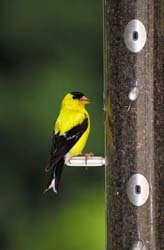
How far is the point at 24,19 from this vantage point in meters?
8.46

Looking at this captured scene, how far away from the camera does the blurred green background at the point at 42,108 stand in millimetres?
8055

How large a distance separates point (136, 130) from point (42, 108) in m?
3.07

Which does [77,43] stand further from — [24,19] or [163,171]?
[163,171]

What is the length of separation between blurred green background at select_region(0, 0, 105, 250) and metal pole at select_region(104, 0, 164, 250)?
2.67 metres

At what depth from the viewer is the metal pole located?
5043 millimetres

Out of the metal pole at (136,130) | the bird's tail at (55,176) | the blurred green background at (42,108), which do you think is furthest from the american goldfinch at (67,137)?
the blurred green background at (42,108)

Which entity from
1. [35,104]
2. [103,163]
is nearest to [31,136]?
[35,104]

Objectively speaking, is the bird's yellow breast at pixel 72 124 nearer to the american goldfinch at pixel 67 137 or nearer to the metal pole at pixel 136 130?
the american goldfinch at pixel 67 137

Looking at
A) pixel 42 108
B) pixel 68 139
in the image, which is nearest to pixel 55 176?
pixel 68 139

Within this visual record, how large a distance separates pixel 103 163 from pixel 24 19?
10.9 feet

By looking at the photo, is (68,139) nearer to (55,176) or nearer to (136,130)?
(55,176)

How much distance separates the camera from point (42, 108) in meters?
8.10

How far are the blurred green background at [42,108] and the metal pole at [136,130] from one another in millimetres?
2671

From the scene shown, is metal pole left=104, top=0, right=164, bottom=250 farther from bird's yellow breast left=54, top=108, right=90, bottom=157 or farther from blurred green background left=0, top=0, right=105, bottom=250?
blurred green background left=0, top=0, right=105, bottom=250
